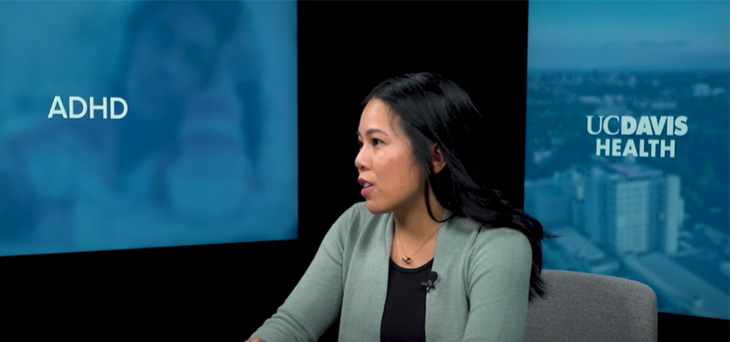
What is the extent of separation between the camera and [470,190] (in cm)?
175

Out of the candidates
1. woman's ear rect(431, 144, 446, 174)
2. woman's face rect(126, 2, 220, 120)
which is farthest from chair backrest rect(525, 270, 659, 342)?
woman's face rect(126, 2, 220, 120)

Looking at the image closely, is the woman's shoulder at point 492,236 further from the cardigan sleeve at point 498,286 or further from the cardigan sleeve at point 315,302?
the cardigan sleeve at point 315,302

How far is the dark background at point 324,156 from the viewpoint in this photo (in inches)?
107

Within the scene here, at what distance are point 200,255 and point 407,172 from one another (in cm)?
136

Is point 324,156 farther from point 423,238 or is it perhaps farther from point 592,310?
point 592,310

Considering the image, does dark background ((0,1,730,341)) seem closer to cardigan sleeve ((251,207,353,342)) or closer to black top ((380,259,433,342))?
cardigan sleeve ((251,207,353,342))

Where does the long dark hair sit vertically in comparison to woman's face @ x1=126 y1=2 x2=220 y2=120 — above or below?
Answer: below

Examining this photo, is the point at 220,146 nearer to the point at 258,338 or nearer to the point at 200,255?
the point at 200,255

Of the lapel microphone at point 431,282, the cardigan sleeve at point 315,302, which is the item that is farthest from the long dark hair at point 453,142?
the cardigan sleeve at point 315,302

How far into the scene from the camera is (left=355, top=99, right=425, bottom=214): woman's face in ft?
5.60

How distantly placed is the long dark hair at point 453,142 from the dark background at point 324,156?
3.92 ft

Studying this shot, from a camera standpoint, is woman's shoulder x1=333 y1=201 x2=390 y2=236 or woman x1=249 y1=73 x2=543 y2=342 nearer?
woman x1=249 y1=73 x2=543 y2=342

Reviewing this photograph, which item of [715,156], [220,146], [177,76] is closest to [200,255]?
[220,146]

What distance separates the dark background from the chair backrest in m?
1.05
